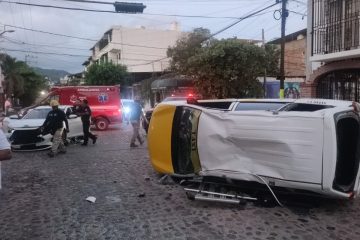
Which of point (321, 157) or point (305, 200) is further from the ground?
point (321, 157)

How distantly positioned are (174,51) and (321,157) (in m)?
30.8

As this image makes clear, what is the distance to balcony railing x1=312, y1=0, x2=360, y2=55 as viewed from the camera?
13.2 metres

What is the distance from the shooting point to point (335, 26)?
13.9 meters

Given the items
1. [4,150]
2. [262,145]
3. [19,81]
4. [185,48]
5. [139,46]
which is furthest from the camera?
[19,81]

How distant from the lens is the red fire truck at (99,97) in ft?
74.7

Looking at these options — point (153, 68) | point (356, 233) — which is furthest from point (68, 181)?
point (153, 68)

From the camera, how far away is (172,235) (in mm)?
5402

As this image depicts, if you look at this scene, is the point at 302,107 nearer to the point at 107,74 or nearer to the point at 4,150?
the point at 4,150

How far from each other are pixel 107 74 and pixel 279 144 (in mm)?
42696

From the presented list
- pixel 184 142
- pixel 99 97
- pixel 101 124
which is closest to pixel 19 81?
pixel 99 97

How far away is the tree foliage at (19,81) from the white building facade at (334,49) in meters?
45.5

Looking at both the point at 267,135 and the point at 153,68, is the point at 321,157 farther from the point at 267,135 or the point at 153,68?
the point at 153,68

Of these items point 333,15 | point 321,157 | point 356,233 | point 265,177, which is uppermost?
point 333,15

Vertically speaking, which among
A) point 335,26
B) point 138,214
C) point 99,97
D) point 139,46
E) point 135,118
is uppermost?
point 139,46
